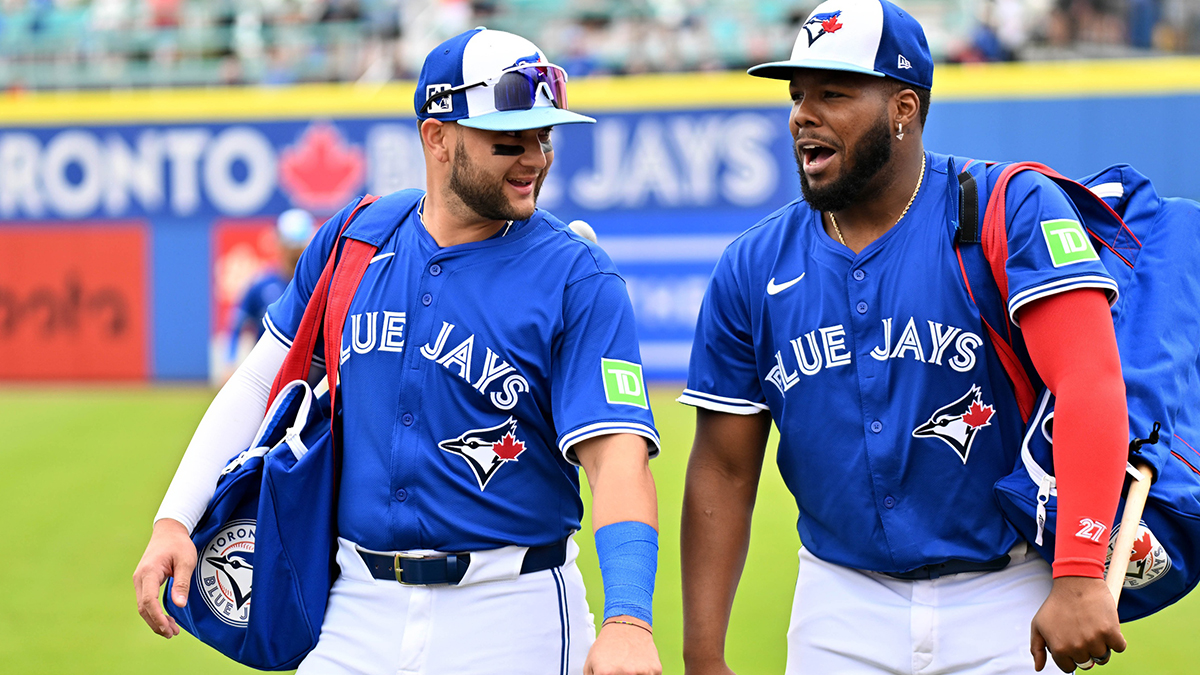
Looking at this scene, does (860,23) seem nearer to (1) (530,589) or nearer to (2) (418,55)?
(1) (530,589)

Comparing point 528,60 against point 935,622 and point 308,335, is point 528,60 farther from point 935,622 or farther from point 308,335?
point 935,622

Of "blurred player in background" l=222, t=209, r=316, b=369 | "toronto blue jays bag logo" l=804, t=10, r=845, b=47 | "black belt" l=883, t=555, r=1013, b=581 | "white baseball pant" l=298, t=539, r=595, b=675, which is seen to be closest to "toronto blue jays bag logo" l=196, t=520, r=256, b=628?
"white baseball pant" l=298, t=539, r=595, b=675

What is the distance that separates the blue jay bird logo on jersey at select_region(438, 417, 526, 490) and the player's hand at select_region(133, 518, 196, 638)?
0.68m

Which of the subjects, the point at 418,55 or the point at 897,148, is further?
the point at 418,55

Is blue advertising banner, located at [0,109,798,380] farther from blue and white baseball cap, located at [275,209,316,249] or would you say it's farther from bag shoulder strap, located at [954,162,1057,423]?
bag shoulder strap, located at [954,162,1057,423]

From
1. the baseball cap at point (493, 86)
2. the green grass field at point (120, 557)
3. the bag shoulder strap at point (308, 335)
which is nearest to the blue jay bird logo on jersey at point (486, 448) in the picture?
the bag shoulder strap at point (308, 335)

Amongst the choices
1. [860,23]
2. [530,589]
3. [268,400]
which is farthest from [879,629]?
[268,400]

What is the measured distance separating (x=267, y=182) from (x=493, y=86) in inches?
516

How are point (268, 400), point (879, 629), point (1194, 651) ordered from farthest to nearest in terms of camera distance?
point (1194, 651)
point (268, 400)
point (879, 629)

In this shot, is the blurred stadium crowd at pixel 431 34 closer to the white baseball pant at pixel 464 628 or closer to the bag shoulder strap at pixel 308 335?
the bag shoulder strap at pixel 308 335

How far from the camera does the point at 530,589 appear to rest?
3.19 meters

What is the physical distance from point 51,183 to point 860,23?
14867mm

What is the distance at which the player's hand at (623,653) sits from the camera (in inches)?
104

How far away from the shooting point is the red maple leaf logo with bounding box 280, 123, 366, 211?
615 inches
